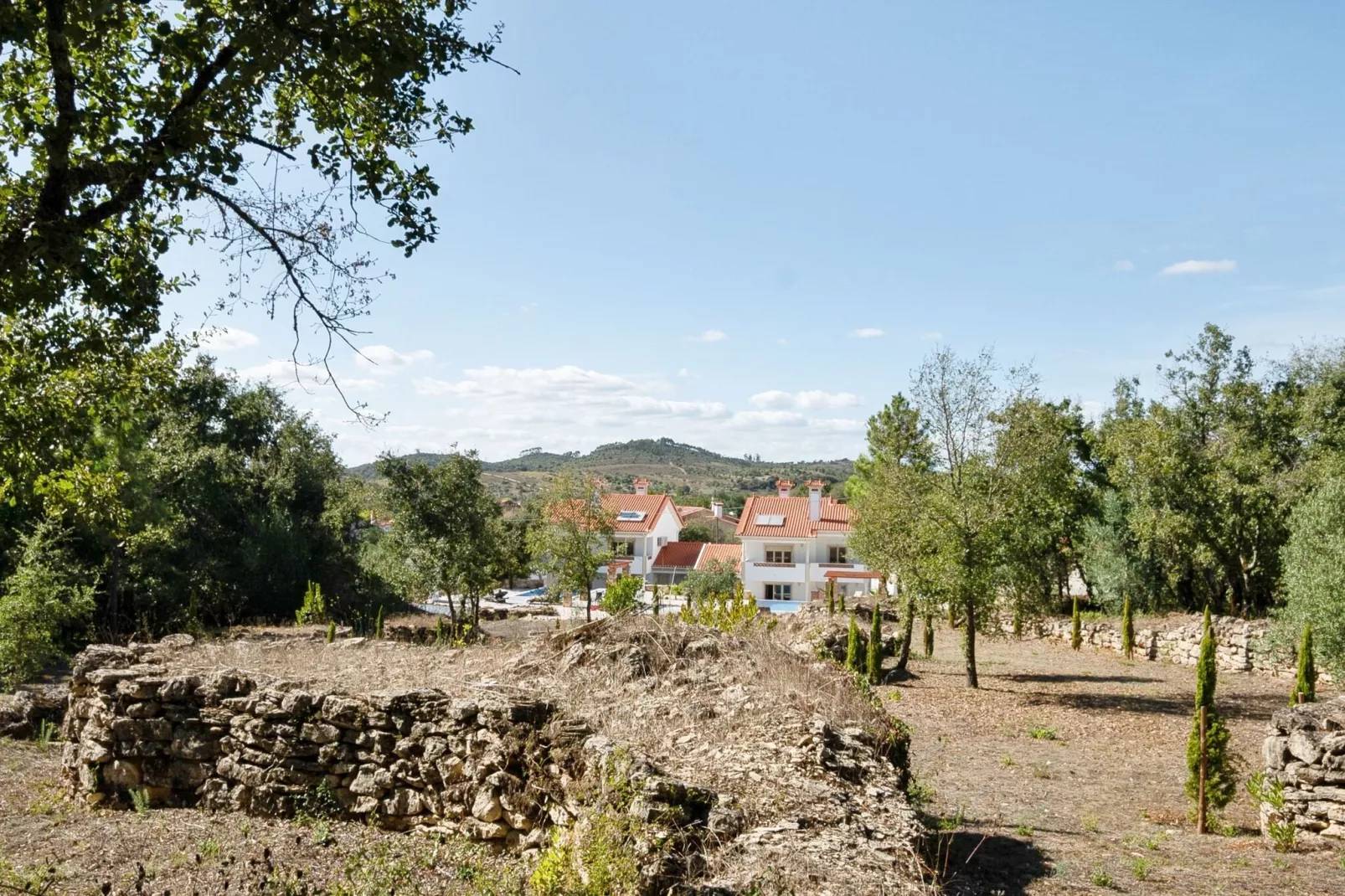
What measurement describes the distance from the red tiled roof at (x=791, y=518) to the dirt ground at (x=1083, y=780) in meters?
23.6

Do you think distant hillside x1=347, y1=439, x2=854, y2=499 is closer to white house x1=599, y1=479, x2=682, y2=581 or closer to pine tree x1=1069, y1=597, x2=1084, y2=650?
white house x1=599, y1=479, x2=682, y2=581

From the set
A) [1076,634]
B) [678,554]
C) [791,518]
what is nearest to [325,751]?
[1076,634]

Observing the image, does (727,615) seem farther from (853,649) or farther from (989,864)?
(989,864)

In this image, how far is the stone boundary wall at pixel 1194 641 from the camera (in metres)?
20.2

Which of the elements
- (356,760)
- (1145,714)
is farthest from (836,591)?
(356,760)

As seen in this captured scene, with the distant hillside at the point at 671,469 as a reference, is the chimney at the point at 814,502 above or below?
below

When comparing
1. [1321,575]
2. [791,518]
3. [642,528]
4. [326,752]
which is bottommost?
[326,752]

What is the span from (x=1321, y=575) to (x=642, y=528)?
36.6 m

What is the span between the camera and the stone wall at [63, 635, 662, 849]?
21.9 feet

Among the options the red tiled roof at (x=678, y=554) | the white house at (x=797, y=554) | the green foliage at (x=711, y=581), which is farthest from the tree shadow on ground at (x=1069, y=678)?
the red tiled roof at (x=678, y=554)

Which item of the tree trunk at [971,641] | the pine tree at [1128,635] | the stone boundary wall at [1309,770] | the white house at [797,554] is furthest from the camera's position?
the white house at [797,554]

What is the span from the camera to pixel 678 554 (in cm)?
5012

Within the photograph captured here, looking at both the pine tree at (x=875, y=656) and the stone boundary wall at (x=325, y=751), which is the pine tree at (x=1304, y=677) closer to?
the pine tree at (x=875, y=656)

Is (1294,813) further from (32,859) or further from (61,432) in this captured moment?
(61,432)
